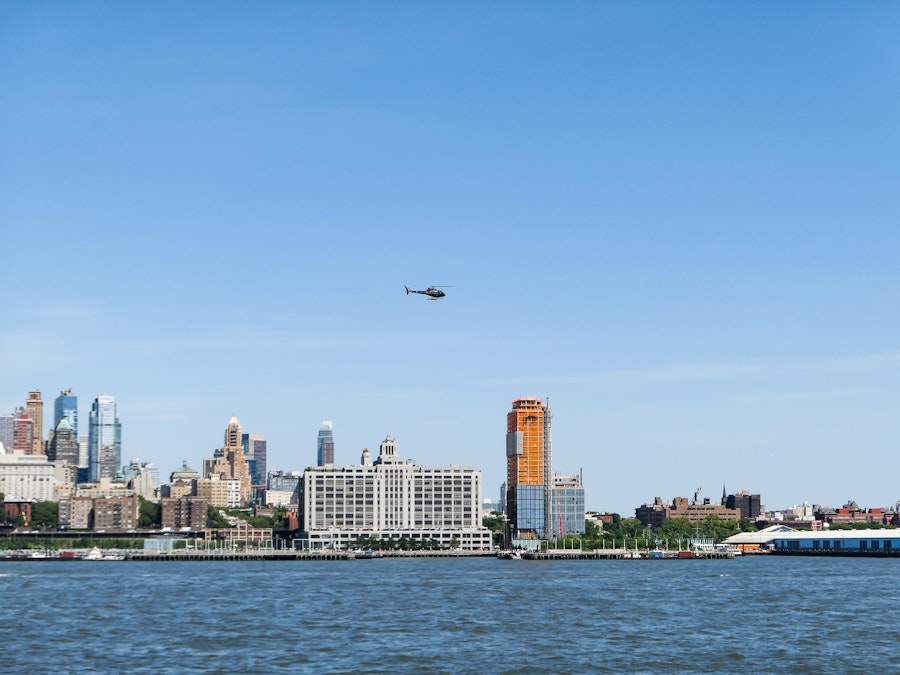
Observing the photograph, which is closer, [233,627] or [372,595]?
[233,627]

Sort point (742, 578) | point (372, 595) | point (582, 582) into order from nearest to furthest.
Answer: point (372, 595) < point (582, 582) < point (742, 578)

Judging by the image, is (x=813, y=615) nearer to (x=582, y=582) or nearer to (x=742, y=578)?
(x=582, y=582)

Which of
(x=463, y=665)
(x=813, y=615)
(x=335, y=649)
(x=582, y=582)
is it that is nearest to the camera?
(x=463, y=665)

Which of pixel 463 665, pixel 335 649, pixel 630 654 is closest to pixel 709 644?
pixel 630 654

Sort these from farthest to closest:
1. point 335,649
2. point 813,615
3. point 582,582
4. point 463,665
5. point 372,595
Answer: point 582,582 < point 372,595 < point 813,615 < point 335,649 < point 463,665

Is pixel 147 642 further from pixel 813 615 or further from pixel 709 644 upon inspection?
pixel 813 615

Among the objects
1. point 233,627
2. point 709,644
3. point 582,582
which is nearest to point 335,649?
point 233,627
